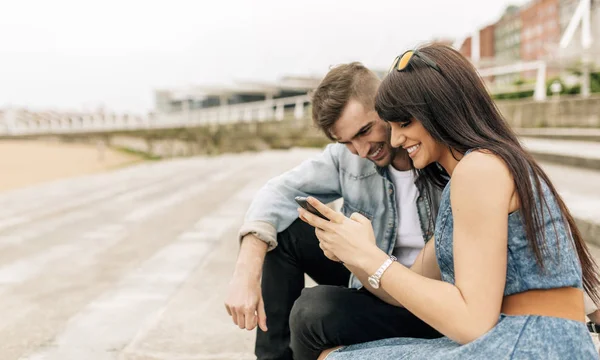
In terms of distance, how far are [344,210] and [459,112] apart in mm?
914

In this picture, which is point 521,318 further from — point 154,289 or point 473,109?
point 154,289

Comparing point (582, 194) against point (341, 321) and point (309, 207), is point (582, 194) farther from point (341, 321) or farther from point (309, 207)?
point (309, 207)

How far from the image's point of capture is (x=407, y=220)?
1.84 meters

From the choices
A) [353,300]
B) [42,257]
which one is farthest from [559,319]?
[42,257]

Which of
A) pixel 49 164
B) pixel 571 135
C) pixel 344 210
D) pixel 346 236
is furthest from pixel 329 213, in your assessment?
pixel 49 164

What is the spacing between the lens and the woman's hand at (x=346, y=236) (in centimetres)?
122

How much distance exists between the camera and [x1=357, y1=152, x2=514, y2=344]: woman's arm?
41.5 inches

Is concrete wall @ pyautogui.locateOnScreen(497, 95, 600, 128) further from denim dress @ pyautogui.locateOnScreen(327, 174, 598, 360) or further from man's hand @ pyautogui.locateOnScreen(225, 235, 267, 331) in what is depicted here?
denim dress @ pyautogui.locateOnScreen(327, 174, 598, 360)

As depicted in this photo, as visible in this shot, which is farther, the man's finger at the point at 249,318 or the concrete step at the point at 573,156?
the concrete step at the point at 573,156

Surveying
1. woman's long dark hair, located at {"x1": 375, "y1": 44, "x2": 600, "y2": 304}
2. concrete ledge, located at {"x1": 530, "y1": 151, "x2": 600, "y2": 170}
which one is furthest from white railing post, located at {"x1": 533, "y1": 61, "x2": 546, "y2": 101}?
woman's long dark hair, located at {"x1": 375, "y1": 44, "x2": 600, "y2": 304}

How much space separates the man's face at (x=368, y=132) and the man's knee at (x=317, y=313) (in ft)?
1.57

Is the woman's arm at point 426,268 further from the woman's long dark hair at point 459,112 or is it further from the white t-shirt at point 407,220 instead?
the woman's long dark hair at point 459,112

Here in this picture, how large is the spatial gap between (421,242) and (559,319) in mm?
742

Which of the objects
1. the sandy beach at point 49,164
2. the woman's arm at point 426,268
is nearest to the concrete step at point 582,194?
the woman's arm at point 426,268
